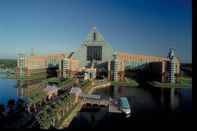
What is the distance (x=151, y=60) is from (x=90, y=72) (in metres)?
0.97

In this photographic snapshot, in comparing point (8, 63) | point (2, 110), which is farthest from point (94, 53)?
point (2, 110)

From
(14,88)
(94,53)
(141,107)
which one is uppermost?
(94,53)

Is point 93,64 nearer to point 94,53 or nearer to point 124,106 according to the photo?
point 94,53

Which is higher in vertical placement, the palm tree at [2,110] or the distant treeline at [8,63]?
the distant treeline at [8,63]

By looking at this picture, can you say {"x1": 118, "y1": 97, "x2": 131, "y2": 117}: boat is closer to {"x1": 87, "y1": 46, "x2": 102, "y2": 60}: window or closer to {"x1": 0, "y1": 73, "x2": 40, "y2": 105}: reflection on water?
{"x1": 87, "y1": 46, "x2": 102, "y2": 60}: window

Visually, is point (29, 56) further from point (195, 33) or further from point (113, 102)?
point (195, 33)

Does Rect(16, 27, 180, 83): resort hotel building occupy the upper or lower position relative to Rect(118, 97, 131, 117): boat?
upper

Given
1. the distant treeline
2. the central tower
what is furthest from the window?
the distant treeline

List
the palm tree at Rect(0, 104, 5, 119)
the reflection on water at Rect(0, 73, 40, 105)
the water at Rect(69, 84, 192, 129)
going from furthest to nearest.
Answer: the reflection on water at Rect(0, 73, 40, 105), the water at Rect(69, 84, 192, 129), the palm tree at Rect(0, 104, 5, 119)

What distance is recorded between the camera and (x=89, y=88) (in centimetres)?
366

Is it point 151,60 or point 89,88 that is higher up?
point 151,60

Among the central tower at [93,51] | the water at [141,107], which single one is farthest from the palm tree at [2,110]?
the central tower at [93,51]

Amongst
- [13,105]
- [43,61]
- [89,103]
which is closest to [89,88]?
[89,103]

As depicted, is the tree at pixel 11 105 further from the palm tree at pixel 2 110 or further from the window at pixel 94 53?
the window at pixel 94 53
